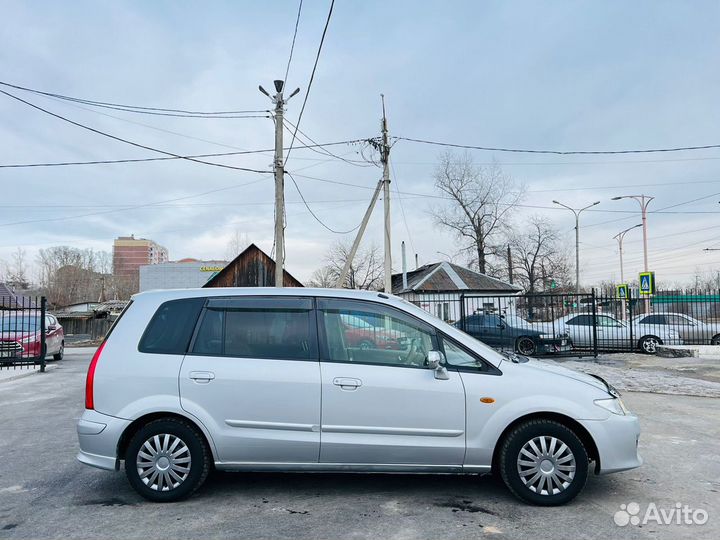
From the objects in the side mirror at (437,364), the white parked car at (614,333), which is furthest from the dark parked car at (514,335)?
the side mirror at (437,364)

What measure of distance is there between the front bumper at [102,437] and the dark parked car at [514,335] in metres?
12.8

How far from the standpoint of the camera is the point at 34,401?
32.9 ft

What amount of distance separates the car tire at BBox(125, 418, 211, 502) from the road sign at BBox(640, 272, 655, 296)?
1918 cm

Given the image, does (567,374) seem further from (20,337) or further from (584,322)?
(20,337)

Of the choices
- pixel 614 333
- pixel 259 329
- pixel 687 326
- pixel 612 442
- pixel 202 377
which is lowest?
pixel 612 442

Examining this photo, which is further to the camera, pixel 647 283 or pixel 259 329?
pixel 647 283

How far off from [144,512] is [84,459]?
75 centimetres

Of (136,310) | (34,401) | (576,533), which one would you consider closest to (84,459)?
(136,310)

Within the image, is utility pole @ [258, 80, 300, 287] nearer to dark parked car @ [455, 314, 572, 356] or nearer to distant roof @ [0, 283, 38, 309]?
dark parked car @ [455, 314, 572, 356]

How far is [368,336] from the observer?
15.3ft

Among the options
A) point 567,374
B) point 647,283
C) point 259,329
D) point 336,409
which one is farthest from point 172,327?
point 647,283

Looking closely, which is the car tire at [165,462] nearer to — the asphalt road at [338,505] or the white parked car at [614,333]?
the asphalt road at [338,505]

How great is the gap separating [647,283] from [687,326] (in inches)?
89.5

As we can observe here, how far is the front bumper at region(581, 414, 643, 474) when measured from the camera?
14.1 feet
